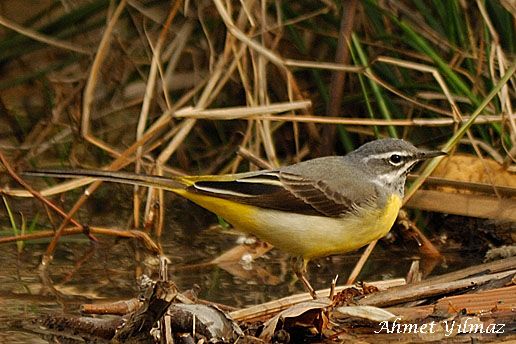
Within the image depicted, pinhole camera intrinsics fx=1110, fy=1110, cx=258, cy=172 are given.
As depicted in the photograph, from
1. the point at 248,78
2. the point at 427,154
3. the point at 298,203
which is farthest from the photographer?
the point at 248,78

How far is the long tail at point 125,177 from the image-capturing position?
5.50 metres

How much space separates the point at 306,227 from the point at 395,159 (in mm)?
732

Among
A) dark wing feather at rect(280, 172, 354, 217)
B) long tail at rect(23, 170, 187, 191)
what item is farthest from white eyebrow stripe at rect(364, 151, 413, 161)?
long tail at rect(23, 170, 187, 191)

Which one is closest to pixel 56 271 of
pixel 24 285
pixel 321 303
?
pixel 24 285

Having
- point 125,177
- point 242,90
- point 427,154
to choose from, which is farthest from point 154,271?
point 242,90

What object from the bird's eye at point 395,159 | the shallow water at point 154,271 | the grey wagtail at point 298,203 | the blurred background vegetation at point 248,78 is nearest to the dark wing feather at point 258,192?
the grey wagtail at point 298,203

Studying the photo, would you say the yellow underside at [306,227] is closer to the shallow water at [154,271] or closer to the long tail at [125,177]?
the long tail at [125,177]

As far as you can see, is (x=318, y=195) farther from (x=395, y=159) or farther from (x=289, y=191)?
(x=395, y=159)

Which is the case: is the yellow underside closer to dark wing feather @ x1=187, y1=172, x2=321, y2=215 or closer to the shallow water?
dark wing feather @ x1=187, y1=172, x2=321, y2=215

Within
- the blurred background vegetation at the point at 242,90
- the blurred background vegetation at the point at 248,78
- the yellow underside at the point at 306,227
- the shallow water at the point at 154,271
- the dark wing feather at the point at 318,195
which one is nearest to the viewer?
the shallow water at the point at 154,271

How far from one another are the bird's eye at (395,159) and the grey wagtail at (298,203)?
0.50 feet

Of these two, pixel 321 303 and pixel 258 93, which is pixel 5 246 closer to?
pixel 258 93

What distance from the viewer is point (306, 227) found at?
563cm

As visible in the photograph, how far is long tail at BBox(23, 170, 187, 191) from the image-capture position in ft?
18.0
